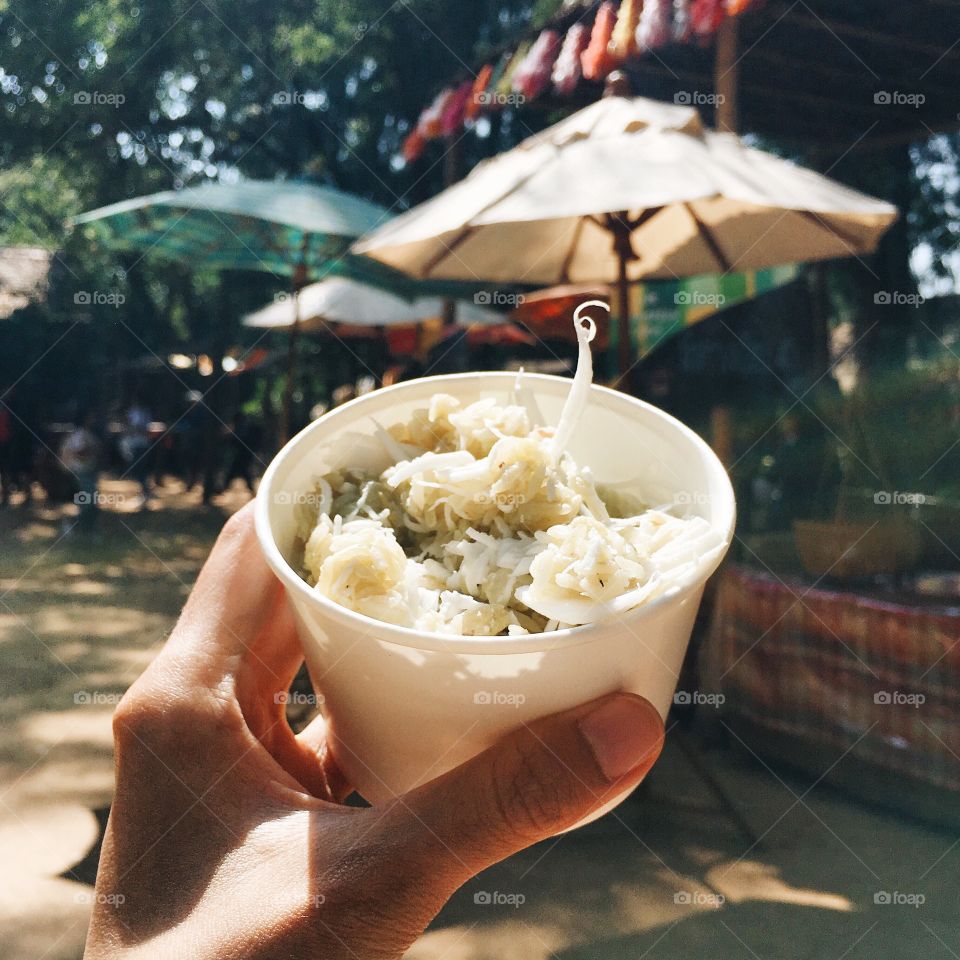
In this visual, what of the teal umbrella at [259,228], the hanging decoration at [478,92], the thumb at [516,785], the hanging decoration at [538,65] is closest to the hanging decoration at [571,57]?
the hanging decoration at [538,65]

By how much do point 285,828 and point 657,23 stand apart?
4039 mm

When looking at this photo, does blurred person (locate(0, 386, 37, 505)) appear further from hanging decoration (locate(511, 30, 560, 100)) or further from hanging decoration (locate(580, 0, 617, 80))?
hanging decoration (locate(580, 0, 617, 80))

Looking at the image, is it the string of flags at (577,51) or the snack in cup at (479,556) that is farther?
the string of flags at (577,51)

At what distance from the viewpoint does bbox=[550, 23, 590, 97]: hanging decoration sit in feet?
15.3

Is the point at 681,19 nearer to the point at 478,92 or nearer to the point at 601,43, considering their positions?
the point at 601,43

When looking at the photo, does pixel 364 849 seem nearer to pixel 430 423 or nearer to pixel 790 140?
pixel 430 423

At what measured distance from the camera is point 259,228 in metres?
6.03

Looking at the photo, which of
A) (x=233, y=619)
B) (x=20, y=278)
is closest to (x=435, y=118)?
(x=233, y=619)

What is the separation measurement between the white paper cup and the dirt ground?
1.99 meters

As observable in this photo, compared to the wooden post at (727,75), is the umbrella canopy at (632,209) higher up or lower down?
lower down

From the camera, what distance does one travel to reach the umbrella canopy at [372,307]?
23.2 ft

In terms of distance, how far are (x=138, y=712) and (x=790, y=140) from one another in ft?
22.6

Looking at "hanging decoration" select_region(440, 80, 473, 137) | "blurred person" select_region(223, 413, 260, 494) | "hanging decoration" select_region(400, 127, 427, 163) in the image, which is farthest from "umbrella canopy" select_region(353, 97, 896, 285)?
"blurred person" select_region(223, 413, 260, 494)

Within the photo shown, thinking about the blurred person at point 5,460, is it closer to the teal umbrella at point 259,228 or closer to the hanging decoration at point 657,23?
the teal umbrella at point 259,228
